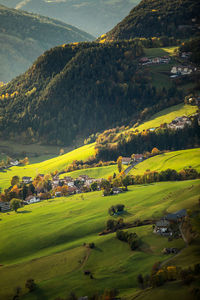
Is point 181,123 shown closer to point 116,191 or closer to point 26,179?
point 116,191

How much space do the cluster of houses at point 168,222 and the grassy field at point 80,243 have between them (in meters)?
2.07

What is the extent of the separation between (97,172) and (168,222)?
87551 millimetres

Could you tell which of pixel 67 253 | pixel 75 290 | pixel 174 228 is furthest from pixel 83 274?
pixel 174 228

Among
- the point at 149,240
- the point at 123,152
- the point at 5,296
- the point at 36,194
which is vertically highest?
the point at 123,152

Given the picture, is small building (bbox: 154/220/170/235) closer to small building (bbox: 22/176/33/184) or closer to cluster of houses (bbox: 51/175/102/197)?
cluster of houses (bbox: 51/175/102/197)

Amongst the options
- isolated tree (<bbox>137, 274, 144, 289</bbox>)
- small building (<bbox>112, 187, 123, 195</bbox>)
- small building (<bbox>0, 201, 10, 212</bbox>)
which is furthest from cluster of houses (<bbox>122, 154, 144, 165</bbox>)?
isolated tree (<bbox>137, 274, 144, 289</bbox>)

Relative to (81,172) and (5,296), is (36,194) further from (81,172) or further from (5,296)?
(5,296)

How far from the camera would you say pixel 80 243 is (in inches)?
3745

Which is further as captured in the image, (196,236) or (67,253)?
(67,253)

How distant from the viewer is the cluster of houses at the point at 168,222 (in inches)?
3447

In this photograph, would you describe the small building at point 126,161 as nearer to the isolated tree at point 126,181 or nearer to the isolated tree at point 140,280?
the isolated tree at point 126,181

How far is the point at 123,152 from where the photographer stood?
196125mm

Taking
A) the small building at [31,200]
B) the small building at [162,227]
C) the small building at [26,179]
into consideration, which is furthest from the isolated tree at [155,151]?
the small building at [162,227]

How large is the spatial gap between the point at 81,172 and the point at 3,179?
4175 cm
